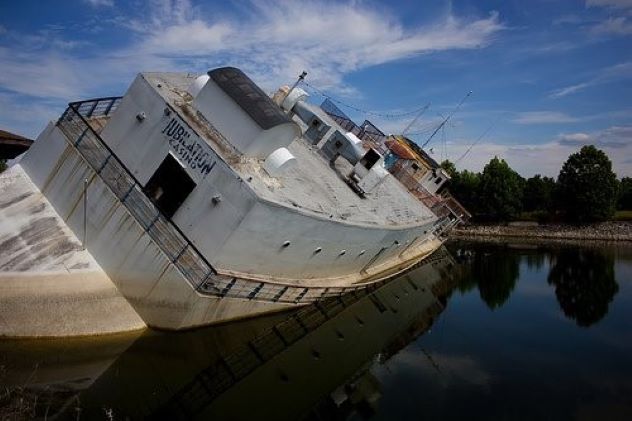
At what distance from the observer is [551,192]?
72062 mm

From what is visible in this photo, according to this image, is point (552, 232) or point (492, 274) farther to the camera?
point (552, 232)

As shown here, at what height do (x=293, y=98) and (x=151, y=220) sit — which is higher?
(x=293, y=98)

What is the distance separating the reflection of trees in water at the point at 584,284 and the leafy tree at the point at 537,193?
3562 centimetres

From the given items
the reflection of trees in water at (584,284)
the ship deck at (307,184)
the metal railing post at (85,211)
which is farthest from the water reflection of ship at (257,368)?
the reflection of trees in water at (584,284)

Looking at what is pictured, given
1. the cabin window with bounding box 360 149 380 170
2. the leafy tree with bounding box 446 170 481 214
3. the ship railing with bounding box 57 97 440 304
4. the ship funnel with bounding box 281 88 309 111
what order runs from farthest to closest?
1. the leafy tree with bounding box 446 170 481 214
2. the ship funnel with bounding box 281 88 309 111
3. the cabin window with bounding box 360 149 380 170
4. the ship railing with bounding box 57 97 440 304

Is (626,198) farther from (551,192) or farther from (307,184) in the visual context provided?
(307,184)

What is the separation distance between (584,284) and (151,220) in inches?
1071

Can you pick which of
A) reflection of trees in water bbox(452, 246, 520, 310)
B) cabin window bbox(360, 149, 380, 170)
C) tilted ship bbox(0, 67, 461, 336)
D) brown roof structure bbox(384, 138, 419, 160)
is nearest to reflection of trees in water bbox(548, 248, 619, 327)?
reflection of trees in water bbox(452, 246, 520, 310)

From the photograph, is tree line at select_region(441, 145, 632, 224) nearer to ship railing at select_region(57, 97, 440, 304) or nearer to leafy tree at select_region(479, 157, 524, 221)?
leafy tree at select_region(479, 157, 524, 221)

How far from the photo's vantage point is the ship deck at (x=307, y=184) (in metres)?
15.8

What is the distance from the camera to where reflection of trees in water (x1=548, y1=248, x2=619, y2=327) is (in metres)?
23.9

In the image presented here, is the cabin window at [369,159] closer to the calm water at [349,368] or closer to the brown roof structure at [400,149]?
the calm water at [349,368]

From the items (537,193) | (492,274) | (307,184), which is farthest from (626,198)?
(307,184)

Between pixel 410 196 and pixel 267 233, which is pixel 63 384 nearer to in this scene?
pixel 267 233
